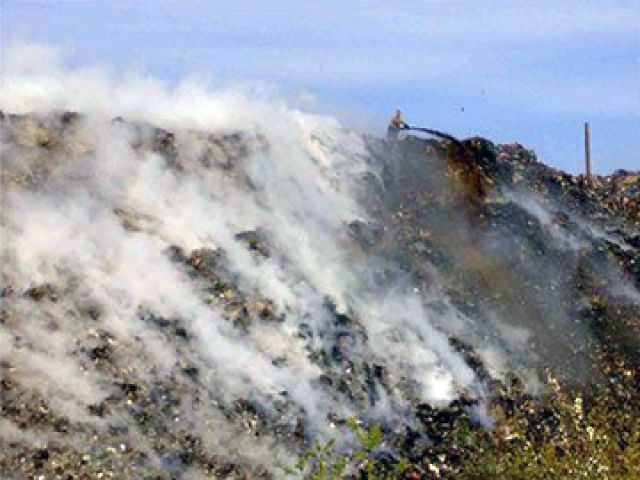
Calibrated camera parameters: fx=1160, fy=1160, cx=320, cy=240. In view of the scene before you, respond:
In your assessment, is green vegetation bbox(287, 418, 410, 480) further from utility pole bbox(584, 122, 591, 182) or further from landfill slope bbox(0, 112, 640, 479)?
utility pole bbox(584, 122, 591, 182)

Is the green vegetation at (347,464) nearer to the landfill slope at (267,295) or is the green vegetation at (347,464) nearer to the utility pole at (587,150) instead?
the landfill slope at (267,295)

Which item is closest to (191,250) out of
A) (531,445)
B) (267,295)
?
(267,295)

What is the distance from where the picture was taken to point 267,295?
1703 centimetres

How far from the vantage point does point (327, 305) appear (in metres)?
17.4

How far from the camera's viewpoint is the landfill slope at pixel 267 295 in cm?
1442

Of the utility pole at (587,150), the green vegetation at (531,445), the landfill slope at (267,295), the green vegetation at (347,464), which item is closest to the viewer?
the landfill slope at (267,295)

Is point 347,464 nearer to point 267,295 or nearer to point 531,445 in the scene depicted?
point 267,295

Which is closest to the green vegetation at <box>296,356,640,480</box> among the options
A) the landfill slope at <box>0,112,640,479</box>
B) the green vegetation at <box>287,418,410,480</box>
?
the green vegetation at <box>287,418,410,480</box>

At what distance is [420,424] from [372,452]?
1234mm

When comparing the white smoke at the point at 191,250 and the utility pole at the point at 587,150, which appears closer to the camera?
the white smoke at the point at 191,250

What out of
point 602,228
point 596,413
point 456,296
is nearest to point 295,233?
point 456,296

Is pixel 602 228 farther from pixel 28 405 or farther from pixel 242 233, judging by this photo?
pixel 28 405

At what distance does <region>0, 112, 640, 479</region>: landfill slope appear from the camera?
14.4 metres

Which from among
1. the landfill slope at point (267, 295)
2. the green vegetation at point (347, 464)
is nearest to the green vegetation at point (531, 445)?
the green vegetation at point (347, 464)
